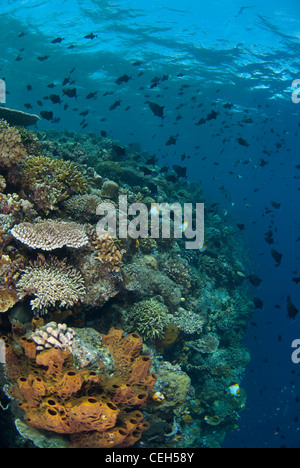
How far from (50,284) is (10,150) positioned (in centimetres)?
277

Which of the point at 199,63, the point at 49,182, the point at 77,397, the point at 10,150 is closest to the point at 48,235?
the point at 49,182

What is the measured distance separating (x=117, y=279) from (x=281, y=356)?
161ft

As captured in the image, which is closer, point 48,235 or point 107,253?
point 48,235

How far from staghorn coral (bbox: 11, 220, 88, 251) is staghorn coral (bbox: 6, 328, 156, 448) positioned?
1586mm

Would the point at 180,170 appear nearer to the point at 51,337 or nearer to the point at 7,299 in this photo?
the point at 7,299

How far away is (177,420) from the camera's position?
17.5 feet

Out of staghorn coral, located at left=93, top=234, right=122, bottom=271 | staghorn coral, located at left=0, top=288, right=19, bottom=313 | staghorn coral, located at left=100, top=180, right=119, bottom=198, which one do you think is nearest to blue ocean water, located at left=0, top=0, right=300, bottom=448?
staghorn coral, located at left=100, top=180, right=119, bottom=198

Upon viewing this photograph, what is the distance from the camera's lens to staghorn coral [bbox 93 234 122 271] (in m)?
5.01

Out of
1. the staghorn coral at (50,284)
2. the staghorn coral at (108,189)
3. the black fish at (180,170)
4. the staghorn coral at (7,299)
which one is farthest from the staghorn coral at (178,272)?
the staghorn coral at (7,299)

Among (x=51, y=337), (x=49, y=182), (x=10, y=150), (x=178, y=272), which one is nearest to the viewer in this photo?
(x=51, y=337)

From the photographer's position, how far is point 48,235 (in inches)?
176

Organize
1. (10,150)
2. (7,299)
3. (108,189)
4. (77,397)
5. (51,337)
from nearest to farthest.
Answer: (77,397)
(51,337)
(7,299)
(10,150)
(108,189)

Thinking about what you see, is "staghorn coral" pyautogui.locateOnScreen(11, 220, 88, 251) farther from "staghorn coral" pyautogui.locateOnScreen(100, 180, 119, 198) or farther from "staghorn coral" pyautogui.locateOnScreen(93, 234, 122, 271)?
"staghorn coral" pyautogui.locateOnScreen(100, 180, 119, 198)

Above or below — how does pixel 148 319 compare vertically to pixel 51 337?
below
